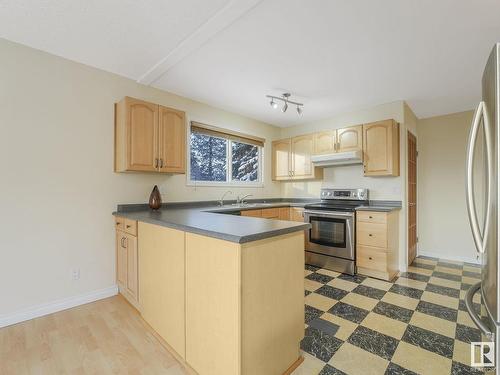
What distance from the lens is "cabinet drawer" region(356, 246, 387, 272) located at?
300 centimetres

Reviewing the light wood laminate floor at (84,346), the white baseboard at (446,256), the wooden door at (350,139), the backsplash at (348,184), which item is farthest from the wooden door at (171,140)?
the white baseboard at (446,256)

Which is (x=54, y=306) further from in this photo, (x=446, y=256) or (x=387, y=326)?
(x=446, y=256)

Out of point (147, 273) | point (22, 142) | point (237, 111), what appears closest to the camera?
point (147, 273)

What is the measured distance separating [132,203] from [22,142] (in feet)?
Result: 3.62

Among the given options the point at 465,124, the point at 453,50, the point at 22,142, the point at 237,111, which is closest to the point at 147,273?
the point at 22,142

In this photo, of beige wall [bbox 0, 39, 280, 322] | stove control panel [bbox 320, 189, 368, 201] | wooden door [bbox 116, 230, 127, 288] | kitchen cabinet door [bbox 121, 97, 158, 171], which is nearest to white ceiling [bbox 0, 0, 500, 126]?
beige wall [bbox 0, 39, 280, 322]

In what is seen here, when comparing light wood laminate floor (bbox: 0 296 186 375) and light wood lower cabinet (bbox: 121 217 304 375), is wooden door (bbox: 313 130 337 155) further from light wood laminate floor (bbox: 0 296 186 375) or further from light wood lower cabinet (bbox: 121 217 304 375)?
light wood laminate floor (bbox: 0 296 186 375)

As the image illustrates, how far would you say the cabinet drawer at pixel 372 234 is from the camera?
301 cm

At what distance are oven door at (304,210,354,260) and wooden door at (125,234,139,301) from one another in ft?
8.04

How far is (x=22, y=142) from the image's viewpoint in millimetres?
2121

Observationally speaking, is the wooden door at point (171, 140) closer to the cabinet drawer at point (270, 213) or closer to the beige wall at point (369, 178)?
the cabinet drawer at point (270, 213)

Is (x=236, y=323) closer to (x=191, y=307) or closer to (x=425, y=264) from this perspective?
(x=191, y=307)

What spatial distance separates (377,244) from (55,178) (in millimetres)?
3695

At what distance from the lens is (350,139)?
363 centimetres
